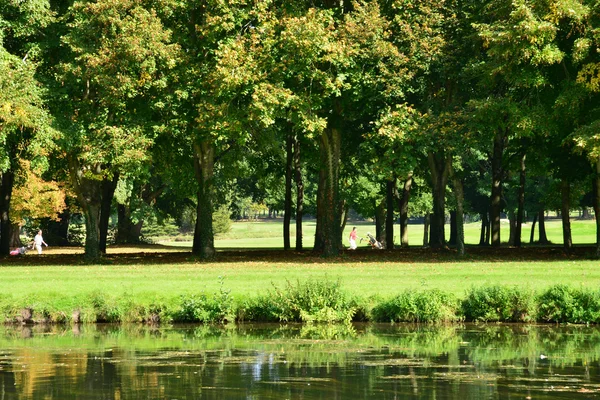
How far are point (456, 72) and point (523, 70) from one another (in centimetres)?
458

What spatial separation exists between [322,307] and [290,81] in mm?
20335

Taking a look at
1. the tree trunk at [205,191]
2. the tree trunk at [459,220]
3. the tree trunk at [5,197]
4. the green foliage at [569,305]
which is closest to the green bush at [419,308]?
the green foliage at [569,305]

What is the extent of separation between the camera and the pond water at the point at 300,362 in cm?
1766

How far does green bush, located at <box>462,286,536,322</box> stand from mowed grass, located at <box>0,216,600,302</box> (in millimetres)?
510

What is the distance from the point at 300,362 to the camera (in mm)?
20906

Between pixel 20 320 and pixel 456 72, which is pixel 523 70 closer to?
pixel 456 72

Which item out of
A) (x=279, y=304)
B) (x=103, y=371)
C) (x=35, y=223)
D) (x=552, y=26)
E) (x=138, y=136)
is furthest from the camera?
(x=35, y=223)

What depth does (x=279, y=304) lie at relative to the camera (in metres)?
27.3

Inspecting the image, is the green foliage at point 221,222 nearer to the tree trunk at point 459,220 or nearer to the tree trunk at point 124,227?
the tree trunk at point 124,227

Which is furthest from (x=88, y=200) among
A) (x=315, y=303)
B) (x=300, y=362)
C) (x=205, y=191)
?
(x=300, y=362)

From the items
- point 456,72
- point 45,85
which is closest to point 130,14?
point 45,85

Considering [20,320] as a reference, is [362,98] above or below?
above

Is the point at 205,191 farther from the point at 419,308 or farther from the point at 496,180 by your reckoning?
the point at 419,308

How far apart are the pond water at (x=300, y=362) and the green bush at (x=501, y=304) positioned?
683 mm
